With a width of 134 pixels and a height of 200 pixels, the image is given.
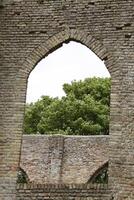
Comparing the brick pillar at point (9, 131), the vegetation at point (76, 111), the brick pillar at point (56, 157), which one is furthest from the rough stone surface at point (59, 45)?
the vegetation at point (76, 111)

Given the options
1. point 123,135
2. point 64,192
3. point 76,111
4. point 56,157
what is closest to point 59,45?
point 123,135

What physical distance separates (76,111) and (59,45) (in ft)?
65.5

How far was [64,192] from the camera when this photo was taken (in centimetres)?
947

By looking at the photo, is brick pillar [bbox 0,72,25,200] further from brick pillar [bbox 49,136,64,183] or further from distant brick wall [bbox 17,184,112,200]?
brick pillar [bbox 49,136,64,183]

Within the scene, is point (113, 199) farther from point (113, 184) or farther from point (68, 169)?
point (68, 169)

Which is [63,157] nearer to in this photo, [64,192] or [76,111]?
[64,192]

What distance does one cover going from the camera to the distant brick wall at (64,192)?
927 centimetres

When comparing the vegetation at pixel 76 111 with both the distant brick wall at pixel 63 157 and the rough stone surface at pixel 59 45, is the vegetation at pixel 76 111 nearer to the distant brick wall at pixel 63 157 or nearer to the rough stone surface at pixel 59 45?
the distant brick wall at pixel 63 157

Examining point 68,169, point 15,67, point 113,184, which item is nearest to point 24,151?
point 68,169

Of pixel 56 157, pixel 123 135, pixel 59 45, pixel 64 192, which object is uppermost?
pixel 59 45

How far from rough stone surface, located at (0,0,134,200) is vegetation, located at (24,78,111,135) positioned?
18.4 metres

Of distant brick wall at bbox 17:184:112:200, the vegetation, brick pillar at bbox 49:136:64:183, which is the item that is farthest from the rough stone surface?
the vegetation

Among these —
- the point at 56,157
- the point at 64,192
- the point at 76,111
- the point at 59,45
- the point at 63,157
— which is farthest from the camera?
the point at 76,111

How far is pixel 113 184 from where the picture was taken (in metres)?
9.24
